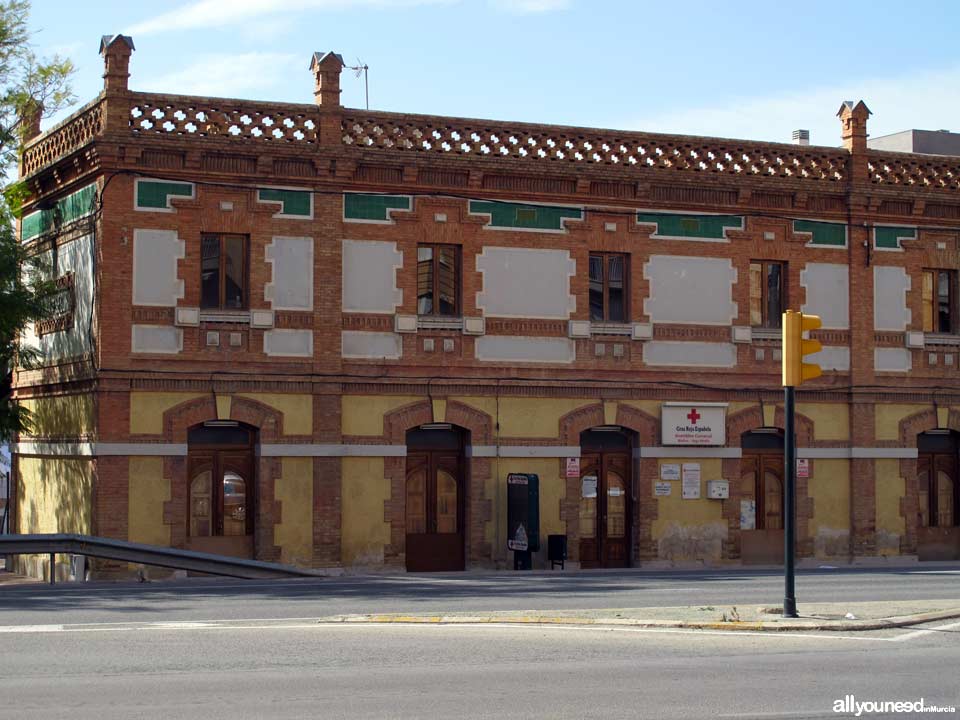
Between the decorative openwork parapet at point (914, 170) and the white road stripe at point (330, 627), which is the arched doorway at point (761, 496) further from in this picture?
the white road stripe at point (330, 627)

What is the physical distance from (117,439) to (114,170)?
4892mm

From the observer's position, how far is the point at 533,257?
95.7 ft

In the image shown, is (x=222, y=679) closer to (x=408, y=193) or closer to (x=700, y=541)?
(x=408, y=193)

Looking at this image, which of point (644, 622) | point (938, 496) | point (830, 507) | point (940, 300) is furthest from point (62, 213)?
point (938, 496)

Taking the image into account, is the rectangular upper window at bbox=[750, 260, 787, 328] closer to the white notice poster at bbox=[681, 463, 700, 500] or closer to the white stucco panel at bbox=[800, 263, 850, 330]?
the white stucco panel at bbox=[800, 263, 850, 330]

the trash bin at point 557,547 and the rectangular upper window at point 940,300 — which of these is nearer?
the trash bin at point 557,547

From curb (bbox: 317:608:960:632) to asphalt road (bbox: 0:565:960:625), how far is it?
41.0 inches

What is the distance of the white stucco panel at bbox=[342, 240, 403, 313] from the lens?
2798 centimetres

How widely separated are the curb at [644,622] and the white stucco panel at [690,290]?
41.9 feet

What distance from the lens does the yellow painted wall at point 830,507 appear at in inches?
1225

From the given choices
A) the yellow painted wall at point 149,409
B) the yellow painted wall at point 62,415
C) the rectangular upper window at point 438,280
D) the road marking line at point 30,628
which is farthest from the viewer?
the rectangular upper window at point 438,280

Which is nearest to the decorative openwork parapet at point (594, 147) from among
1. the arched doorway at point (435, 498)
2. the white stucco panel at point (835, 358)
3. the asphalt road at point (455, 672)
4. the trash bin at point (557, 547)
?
the white stucco panel at point (835, 358)

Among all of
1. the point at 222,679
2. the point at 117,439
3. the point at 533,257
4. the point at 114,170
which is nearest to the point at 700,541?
the point at 533,257

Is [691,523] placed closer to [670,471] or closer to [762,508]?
[670,471]
